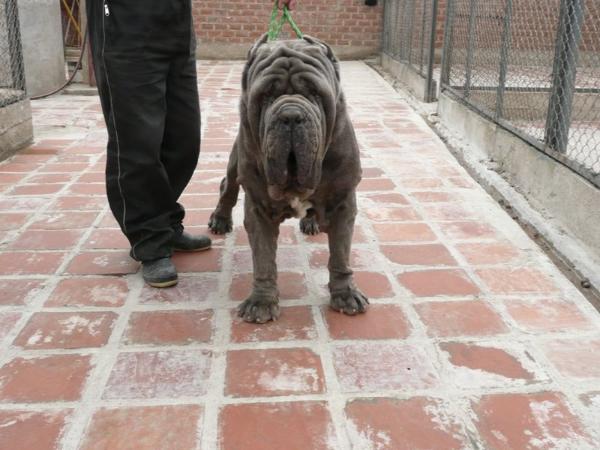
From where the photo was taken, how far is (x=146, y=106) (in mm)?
3148

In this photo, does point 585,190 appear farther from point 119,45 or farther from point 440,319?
point 119,45

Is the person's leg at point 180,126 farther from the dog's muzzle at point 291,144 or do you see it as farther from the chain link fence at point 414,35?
the chain link fence at point 414,35

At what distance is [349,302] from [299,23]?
10.6 meters

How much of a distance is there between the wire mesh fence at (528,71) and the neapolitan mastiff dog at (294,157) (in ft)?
5.86

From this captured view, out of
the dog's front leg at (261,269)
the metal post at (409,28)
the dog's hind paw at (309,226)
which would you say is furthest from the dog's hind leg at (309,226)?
the metal post at (409,28)

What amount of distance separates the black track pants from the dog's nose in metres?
1.10

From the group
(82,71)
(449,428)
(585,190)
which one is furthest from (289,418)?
(82,71)

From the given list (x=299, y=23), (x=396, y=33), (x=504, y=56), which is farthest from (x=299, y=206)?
(x=299, y=23)

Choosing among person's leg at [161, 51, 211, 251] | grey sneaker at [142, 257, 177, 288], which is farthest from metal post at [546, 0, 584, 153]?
grey sneaker at [142, 257, 177, 288]

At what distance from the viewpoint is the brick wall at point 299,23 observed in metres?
12.4

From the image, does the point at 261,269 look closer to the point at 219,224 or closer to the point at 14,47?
the point at 219,224

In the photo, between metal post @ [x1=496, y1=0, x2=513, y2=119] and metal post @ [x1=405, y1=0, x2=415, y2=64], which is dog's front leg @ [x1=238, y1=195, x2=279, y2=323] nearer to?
metal post @ [x1=496, y1=0, x2=513, y2=119]

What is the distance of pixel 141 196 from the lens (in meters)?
3.29

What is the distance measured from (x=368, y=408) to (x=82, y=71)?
8637mm
